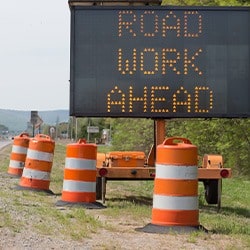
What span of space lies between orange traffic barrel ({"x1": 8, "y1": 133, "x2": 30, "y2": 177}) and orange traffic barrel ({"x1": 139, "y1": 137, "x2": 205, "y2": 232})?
9562mm

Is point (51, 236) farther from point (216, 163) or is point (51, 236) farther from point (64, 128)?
point (64, 128)

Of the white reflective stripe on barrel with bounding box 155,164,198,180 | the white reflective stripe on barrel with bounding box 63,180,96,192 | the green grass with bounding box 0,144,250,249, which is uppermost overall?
the white reflective stripe on barrel with bounding box 155,164,198,180

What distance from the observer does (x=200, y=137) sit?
90.3 feet

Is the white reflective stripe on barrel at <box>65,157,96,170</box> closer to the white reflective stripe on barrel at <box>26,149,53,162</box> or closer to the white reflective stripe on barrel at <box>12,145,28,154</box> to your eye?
the white reflective stripe on barrel at <box>26,149,53,162</box>

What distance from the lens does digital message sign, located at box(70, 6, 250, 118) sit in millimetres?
11039

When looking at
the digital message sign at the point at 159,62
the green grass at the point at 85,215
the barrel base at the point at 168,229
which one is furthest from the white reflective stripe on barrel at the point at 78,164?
the barrel base at the point at 168,229

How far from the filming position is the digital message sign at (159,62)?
11.0 metres

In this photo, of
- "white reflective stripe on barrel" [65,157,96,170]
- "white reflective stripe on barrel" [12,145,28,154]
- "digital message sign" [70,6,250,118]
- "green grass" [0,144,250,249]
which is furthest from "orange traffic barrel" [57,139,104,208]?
"white reflective stripe on barrel" [12,145,28,154]

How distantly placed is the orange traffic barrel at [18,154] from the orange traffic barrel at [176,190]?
31.4 feet

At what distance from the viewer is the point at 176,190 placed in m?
8.09

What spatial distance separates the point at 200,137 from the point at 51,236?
20.6m

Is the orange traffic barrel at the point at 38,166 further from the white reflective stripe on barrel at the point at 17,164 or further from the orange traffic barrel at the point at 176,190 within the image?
the orange traffic barrel at the point at 176,190

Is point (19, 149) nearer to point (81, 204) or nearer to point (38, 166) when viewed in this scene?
point (38, 166)

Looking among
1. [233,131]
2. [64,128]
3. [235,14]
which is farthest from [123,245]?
[64,128]
